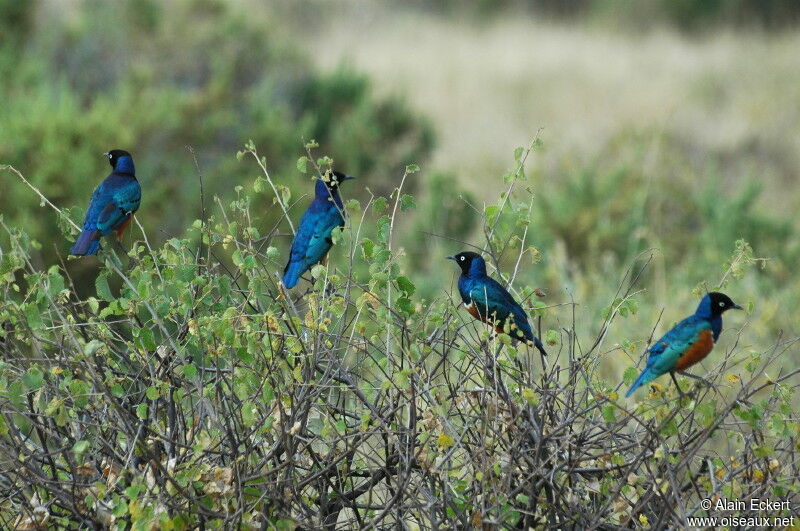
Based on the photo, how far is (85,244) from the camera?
3.24 m

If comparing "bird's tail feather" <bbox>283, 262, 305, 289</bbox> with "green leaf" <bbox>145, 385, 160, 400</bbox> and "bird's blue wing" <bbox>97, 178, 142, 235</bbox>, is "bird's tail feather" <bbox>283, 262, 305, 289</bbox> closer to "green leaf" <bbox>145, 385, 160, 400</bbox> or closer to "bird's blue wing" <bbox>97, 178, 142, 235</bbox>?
"bird's blue wing" <bbox>97, 178, 142, 235</bbox>

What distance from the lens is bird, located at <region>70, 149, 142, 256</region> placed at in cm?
326

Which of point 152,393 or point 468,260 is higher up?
point 468,260

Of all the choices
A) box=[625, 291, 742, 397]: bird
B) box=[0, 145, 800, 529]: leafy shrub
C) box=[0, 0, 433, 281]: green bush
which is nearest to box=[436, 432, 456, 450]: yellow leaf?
box=[0, 145, 800, 529]: leafy shrub

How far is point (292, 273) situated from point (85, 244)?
84 cm

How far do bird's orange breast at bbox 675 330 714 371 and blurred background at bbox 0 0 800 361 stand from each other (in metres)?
0.35

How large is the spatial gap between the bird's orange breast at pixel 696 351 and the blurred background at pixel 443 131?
354 millimetres

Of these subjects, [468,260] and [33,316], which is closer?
[33,316]

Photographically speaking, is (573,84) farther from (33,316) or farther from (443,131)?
(33,316)

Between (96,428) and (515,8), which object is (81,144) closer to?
(96,428)

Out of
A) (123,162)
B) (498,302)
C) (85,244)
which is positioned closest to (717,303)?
(498,302)

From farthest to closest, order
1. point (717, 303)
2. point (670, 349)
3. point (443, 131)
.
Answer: point (443, 131), point (717, 303), point (670, 349)

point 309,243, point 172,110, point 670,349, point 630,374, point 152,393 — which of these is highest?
point 172,110

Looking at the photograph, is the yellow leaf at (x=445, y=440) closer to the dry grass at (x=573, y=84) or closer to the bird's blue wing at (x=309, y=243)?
the bird's blue wing at (x=309, y=243)
